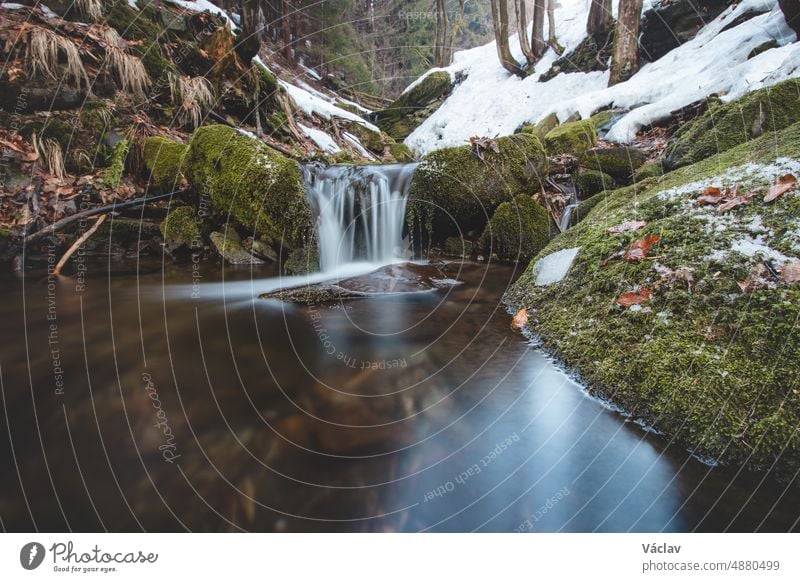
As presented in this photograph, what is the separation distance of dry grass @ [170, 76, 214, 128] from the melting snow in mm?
6739

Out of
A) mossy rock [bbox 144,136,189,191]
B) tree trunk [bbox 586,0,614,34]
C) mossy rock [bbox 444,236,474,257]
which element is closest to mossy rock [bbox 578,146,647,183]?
mossy rock [bbox 444,236,474,257]

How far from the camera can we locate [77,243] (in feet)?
13.9

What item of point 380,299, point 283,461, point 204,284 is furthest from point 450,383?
point 204,284

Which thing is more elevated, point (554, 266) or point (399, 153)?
point (399, 153)

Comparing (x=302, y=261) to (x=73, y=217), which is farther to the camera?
(x=302, y=261)

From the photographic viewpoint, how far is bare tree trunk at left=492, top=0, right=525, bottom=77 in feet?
45.0

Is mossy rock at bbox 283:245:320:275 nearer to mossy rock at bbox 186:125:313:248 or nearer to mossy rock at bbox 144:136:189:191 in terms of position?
mossy rock at bbox 186:125:313:248

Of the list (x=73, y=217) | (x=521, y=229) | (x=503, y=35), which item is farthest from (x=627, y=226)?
(x=503, y=35)

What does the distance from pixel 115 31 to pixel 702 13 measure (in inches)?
476

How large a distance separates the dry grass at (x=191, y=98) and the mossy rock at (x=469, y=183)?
4463 mm

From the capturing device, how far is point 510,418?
1.74 metres

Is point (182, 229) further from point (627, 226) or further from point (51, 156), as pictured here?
point (627, 226)

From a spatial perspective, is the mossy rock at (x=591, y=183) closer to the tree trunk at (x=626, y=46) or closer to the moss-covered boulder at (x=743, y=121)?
the moss-covered boulder at (x=743, y=121)

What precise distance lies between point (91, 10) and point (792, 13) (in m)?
10.3
